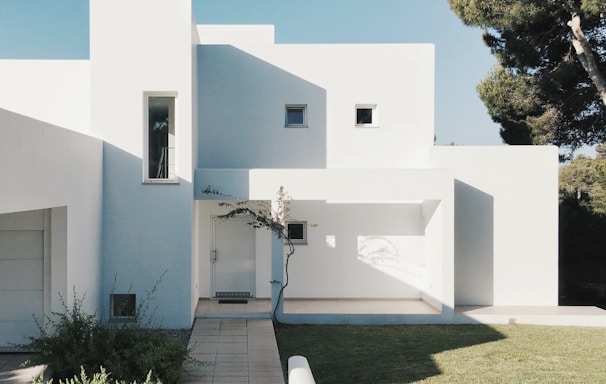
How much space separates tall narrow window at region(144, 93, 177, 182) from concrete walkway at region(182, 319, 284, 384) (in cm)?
341

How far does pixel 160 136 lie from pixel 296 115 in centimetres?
396

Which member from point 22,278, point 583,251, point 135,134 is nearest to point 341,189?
point 135,134

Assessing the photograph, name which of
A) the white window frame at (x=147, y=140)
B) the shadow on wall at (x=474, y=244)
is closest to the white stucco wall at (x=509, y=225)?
the shadow on wall at (x=474, y=244)

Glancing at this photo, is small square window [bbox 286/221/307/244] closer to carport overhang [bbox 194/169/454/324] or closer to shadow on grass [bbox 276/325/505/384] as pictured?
carport overhang [bbox 194/169/454/324]

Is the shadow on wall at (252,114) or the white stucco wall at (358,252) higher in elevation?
the shadow on wall at (252,114)

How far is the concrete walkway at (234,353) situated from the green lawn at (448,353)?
421 mm

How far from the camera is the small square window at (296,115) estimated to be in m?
13.2

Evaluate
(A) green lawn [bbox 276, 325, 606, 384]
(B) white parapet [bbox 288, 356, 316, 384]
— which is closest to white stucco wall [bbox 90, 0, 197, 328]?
(A) green lawn [bbox 276, 325, 606, 384]

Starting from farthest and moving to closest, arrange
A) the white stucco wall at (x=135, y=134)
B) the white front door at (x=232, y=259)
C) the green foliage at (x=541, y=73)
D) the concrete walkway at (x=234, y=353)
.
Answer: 1. the green foliage at (x=541, y=73)
2. the white front door at (x=232, y=259)
3. the white stucco wall at (x=135, y=134)
4. the concrete walkway at (x=234, y=353)

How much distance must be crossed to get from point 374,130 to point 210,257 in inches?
216

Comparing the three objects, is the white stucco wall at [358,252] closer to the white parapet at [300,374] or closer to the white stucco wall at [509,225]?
the white stucco wall at [509,225]

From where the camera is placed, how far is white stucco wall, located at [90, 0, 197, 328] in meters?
10.4

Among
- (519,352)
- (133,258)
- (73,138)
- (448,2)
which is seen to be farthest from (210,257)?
(448,2)

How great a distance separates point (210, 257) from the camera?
12883 mm
